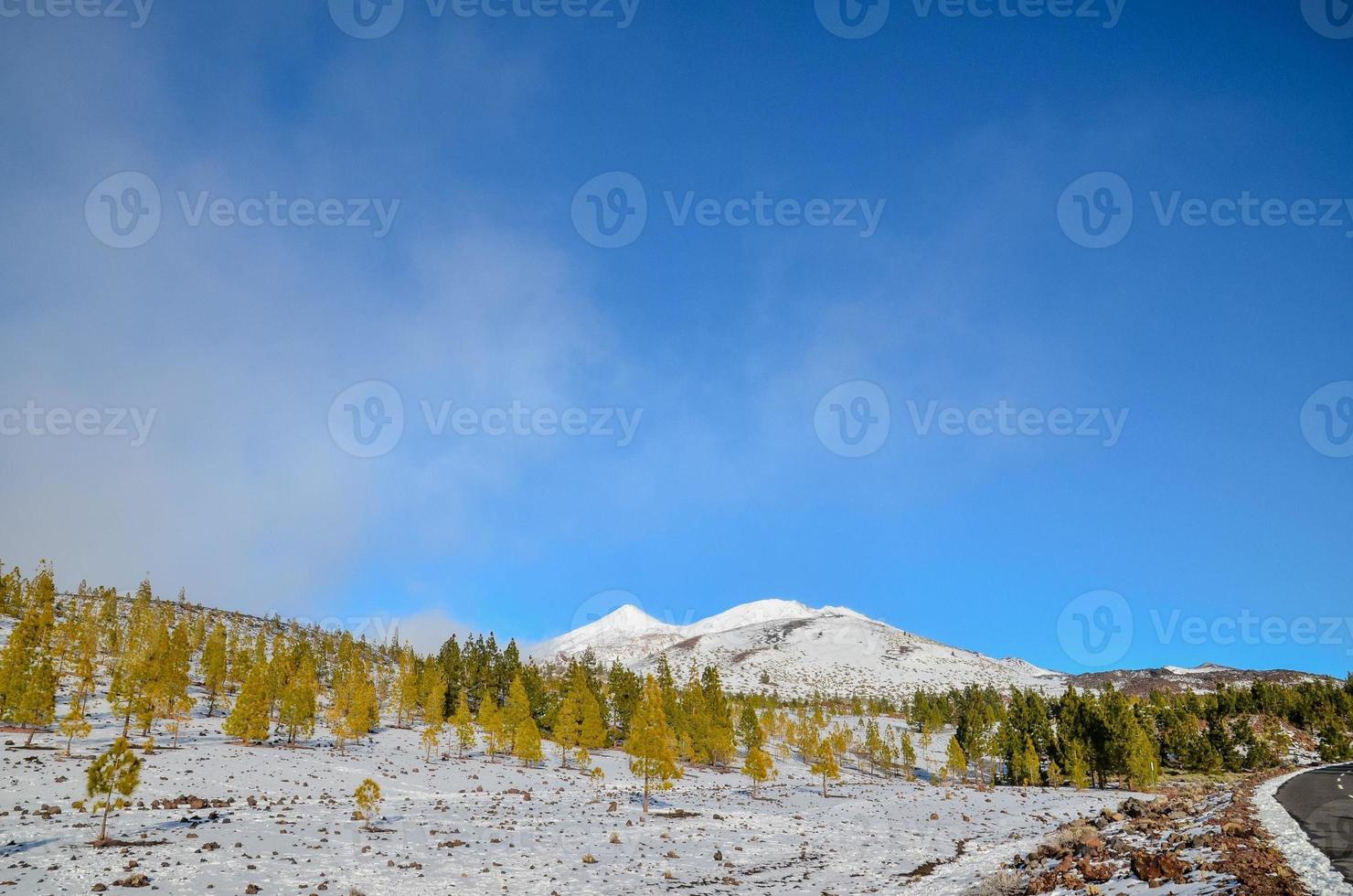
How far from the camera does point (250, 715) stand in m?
68.6

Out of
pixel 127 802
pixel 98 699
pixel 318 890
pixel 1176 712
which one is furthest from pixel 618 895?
pixel 1176 712

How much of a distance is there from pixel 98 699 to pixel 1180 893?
103949 millimetres

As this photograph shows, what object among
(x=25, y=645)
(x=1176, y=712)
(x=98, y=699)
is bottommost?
(x=1176, y=712)

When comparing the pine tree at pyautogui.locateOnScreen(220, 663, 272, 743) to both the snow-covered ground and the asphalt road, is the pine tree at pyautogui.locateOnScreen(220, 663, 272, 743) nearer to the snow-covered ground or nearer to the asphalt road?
the snow-covered ground

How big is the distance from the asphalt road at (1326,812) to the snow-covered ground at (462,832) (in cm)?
1256

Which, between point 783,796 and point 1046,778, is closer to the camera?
point 783,796

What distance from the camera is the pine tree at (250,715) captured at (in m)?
68.6

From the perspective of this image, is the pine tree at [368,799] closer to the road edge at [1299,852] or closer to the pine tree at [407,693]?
the road edge at [1299,852]

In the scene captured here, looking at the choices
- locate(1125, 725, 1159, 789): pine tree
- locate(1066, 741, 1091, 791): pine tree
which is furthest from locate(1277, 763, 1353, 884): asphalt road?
locate(1066, 741, 1091, 791): pine tree

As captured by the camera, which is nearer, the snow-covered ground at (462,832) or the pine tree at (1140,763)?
the snow-covered ground at (462,832)

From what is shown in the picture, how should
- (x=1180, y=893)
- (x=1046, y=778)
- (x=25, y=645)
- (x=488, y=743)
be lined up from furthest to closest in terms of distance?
(x=1046, y=778)
(x=488, y=743)
(x=25, y=645)
(x=1180, y=893)

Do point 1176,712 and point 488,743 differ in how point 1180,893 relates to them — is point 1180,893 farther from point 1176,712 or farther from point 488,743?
point 1176,712

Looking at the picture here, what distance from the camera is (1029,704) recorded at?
318 feet

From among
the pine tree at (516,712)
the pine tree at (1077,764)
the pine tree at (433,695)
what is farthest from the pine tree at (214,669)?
the pine tree at (1077,764)
